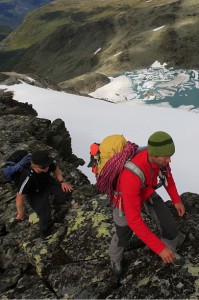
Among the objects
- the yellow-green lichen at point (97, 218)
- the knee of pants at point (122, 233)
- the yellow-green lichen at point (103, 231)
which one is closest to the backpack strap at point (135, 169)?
the knee of pants at point (122, 233)

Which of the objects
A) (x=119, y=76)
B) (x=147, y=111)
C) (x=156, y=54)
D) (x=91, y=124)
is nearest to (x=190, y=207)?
(x=91, y=124)

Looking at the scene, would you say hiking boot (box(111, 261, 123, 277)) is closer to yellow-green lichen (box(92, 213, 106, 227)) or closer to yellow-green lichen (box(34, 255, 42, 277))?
yellow-green lichen (box(92, 213, 106, 227))

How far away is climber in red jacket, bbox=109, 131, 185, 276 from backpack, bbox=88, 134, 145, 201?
0.37ft

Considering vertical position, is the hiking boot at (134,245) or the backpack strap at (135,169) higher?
the backpack strap at (135,169)

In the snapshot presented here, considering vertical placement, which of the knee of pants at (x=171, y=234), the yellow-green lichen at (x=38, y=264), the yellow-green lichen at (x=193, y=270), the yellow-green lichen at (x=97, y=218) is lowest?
the yellow-green lichen at (x=38, y=264)

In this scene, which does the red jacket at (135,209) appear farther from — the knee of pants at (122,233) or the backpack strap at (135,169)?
the knee of pants at (122,233)

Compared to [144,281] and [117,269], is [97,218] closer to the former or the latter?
[117,269]

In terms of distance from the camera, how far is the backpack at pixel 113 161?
238 inches

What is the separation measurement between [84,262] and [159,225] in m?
1.83

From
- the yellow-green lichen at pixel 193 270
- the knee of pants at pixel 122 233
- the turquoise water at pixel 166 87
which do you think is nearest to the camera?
→ the yellow-green lichen at pixel 193 270

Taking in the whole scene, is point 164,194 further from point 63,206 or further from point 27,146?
point 63,206

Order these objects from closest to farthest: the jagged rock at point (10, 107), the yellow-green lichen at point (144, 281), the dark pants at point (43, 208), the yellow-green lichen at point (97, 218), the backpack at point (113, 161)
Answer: the backpack at point (113, 161)
the yellow-green lichen at point (144, 281)
the yellow-green lichen at point (97, 218)
the dark pants at point (43, 208)
the jagged rock at point (10, 107)

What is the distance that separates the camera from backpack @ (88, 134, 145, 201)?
604cm

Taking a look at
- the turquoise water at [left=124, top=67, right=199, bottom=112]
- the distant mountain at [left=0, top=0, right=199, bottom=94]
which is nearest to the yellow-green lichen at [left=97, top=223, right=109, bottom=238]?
the turquoise water at [left=124, top=67, right=199, bottom=112]
